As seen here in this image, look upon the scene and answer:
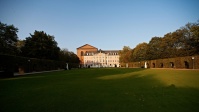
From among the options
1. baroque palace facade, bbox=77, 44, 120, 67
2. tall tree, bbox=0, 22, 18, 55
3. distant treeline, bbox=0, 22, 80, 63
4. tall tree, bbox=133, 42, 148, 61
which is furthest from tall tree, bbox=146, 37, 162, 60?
baroque palace facade, bbox=77, 44, 120, 67

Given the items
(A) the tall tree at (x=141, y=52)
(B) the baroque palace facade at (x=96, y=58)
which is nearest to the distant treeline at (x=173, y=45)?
(A) the tall tree at (x=141, y=52)

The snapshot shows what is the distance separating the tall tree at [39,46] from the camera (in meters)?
51.4

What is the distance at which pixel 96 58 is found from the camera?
126 m

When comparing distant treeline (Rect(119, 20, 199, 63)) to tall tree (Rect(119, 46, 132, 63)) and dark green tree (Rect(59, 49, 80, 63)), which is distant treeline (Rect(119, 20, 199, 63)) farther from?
dark green tree (Rect(59, 49, 80, 63))

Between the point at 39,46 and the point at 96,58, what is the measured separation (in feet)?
248

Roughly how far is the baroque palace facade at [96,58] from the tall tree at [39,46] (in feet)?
232

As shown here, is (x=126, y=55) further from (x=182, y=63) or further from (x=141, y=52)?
(x=182, y=63)

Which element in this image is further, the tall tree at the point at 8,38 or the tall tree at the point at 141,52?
the tall tree at the point at 141,52

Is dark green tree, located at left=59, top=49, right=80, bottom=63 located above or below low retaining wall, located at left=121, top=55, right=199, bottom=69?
above

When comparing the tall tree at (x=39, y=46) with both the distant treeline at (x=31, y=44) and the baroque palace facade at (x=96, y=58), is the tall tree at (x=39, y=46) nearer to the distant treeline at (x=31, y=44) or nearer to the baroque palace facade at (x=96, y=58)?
the distant treeline at (x=31, y=44)

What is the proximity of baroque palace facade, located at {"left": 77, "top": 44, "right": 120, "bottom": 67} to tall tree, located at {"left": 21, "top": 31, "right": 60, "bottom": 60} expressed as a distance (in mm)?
70794

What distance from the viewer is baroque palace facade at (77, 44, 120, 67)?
125938mm

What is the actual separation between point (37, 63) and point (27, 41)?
16.6 meters

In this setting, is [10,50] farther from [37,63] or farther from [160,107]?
[160,107]
